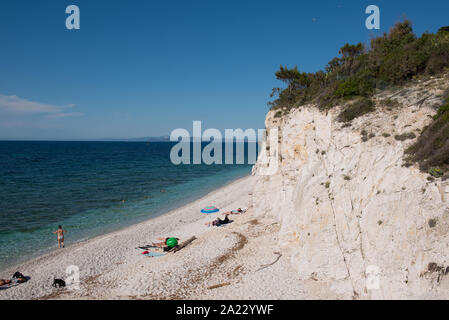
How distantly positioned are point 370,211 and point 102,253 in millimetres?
15771

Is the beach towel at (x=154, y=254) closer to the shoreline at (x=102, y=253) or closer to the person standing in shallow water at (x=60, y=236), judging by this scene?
the shoreline at (x=102, y=253)

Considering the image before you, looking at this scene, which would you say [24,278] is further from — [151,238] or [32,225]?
[32,225]

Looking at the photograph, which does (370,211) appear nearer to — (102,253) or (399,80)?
(399,80)

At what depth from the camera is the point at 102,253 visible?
16828 mm

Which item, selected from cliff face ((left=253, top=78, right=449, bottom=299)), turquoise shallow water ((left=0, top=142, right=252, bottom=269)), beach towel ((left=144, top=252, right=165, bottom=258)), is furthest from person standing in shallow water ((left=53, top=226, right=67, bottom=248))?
cliff face ((left=253, top=78, right=449, bottom=299))

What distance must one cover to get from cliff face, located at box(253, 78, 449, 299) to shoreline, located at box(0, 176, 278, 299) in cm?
841

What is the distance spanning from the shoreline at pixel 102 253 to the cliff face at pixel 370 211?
8405mm

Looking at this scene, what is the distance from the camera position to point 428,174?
813 centimetres

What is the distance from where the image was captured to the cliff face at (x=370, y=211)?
7293mm

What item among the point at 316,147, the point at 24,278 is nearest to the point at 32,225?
the point at 24,278
